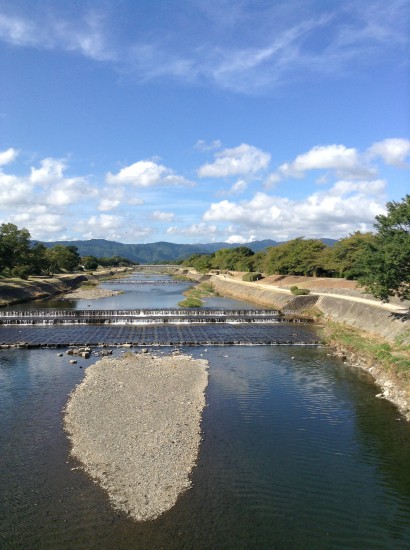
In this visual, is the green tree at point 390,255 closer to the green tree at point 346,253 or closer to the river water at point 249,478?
the river water at point 249,478

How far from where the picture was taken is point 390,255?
2936 cm

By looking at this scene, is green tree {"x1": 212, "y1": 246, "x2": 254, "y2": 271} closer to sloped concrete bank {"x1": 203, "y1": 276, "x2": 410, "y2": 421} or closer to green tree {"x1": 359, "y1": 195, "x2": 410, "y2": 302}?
sloped concrete bank {"x1": 203, "y1": 276, "x2": 410, "y2": 421}

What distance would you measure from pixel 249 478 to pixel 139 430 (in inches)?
201

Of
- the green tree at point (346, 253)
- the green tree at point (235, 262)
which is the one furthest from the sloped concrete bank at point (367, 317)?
the green tree at point (235, 262)

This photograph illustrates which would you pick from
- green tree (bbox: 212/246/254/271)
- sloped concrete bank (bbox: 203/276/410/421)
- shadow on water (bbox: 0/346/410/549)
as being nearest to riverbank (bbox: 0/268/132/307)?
sloped concrete bank (bbox: 203/276/410/421)

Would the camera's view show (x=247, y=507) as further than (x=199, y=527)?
Yes

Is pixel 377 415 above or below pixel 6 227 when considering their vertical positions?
below

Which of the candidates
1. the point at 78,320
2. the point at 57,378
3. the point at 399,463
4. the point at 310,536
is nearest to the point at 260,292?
the point at 78,320

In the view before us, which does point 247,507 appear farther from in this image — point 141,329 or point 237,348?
point 141,329

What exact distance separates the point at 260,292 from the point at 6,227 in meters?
44.7

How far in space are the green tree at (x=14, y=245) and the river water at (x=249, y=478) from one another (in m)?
49.0

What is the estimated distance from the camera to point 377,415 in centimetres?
1945

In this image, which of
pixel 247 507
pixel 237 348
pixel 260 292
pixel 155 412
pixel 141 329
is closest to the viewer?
pixel 247 507

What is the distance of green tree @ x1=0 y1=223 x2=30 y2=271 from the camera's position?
66.8m
